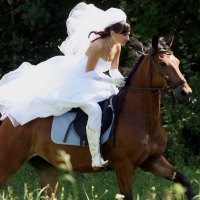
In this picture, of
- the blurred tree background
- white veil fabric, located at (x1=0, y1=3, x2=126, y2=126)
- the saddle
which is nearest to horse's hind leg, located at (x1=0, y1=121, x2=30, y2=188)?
white veil fabric, located at (x1=0, y1=3, x2=126, y2=126)

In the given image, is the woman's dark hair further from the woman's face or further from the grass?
the grass

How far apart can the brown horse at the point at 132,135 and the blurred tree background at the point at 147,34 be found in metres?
3.77

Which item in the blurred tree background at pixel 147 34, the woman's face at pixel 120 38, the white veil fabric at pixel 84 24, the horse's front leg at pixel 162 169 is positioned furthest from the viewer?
the blurred tree background at pixel 147 34

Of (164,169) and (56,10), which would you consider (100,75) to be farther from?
(56,10)

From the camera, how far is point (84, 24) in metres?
7.75

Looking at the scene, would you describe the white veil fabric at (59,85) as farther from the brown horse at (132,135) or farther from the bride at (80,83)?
the brown horse at (132,135)

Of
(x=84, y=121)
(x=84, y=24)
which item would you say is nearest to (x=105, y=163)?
(x=84, y=121)

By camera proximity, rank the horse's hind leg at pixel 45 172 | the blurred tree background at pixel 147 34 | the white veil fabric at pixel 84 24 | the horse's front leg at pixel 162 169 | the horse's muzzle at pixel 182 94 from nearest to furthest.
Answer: the horse's muzzle at pixel 182 94 < the horse's front leg at pixel 162 169 < the white veil fabric at pixel 84 24 < the horse's hind leg at pixel 45 172 < the blurred tree background at pixel 147 34

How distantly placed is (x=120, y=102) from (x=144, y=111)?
25 centimetres

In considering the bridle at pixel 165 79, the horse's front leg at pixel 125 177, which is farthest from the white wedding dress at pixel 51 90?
the horse's front leg at pixel 125 177

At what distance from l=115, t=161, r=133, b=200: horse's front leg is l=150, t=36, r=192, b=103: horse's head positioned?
823 mm

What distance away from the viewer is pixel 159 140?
691cm

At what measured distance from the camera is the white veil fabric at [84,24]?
7.32m

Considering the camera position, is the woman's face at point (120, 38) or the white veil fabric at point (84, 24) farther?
the white veil fabric at point (84, 24)
